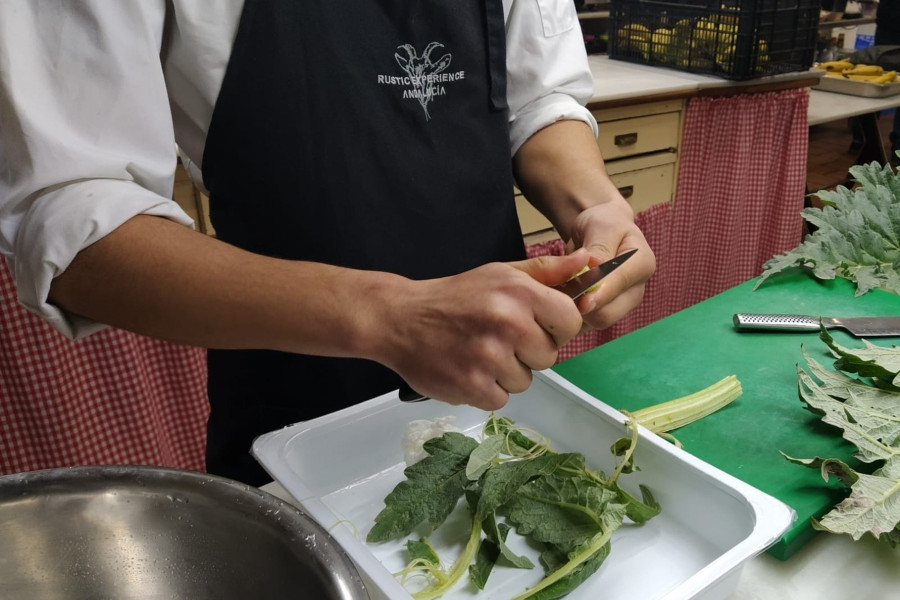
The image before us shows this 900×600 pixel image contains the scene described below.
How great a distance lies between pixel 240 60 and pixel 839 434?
2.90 feet

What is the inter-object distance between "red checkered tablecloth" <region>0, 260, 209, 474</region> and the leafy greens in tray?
112cm

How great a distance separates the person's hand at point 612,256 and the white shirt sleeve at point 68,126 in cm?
47

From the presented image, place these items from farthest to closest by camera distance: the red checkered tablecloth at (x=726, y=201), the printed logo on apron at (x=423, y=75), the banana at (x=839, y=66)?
the banana at (x=839, y=66) → the red checkered tablecloth at (x=726, y=201) → the printed logo on apron at (x=423, y=75)

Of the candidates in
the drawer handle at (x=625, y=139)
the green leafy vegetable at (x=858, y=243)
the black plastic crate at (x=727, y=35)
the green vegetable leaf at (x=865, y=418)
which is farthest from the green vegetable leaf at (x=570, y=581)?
the black plastic crate at (x=727, y=35)

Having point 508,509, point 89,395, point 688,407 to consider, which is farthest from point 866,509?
point 89,395

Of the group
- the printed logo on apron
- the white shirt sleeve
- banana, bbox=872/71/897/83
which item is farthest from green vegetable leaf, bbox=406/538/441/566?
banana, bbox=872/71/897/83

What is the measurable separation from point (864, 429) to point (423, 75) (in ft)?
2.34

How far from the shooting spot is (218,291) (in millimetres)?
717

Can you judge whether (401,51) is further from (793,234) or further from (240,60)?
(793,234)

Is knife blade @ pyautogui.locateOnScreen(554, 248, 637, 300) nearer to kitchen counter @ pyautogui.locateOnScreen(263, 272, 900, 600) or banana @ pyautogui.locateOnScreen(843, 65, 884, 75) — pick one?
kitchen counter @ pyautogui.locateOnScreen(263, 272, 900, 600)

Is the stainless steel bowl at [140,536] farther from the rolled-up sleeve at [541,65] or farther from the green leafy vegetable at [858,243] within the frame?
the green leafy vegetable at [858,243]

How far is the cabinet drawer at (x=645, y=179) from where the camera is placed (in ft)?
8.30

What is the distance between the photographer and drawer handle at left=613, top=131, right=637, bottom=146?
2445 millimetres

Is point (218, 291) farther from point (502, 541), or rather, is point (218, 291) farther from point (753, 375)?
point (753, 375)
